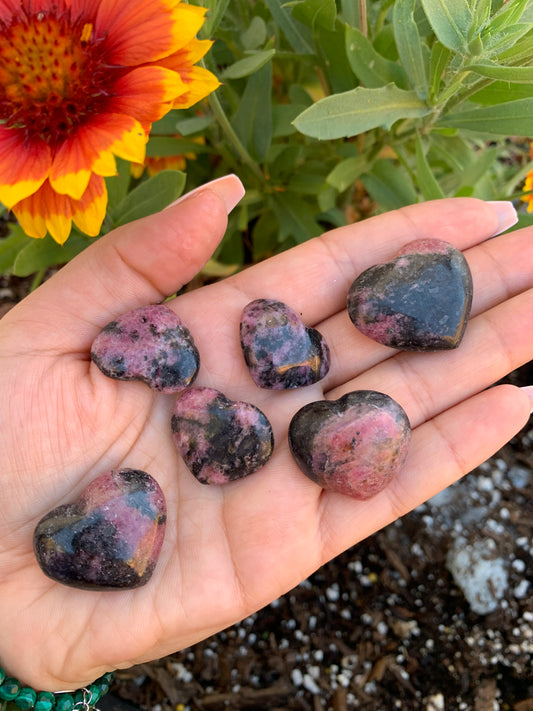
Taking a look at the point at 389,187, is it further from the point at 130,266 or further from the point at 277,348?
the point at 130,266

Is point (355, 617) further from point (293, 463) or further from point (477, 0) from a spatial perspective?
point (477, 0)

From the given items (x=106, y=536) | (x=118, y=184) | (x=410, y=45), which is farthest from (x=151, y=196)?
(x=106, y=536)

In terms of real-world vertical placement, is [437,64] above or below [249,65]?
below

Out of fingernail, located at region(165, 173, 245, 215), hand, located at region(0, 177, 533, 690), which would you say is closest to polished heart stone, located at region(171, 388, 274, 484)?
hand, located at region(0, 177, 533, 690)

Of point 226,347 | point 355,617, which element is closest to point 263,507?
point 226,347

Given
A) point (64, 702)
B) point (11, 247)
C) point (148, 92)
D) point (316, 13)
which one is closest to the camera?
point (148, 92)

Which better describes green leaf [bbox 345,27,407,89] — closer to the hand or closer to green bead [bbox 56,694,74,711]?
the hand
